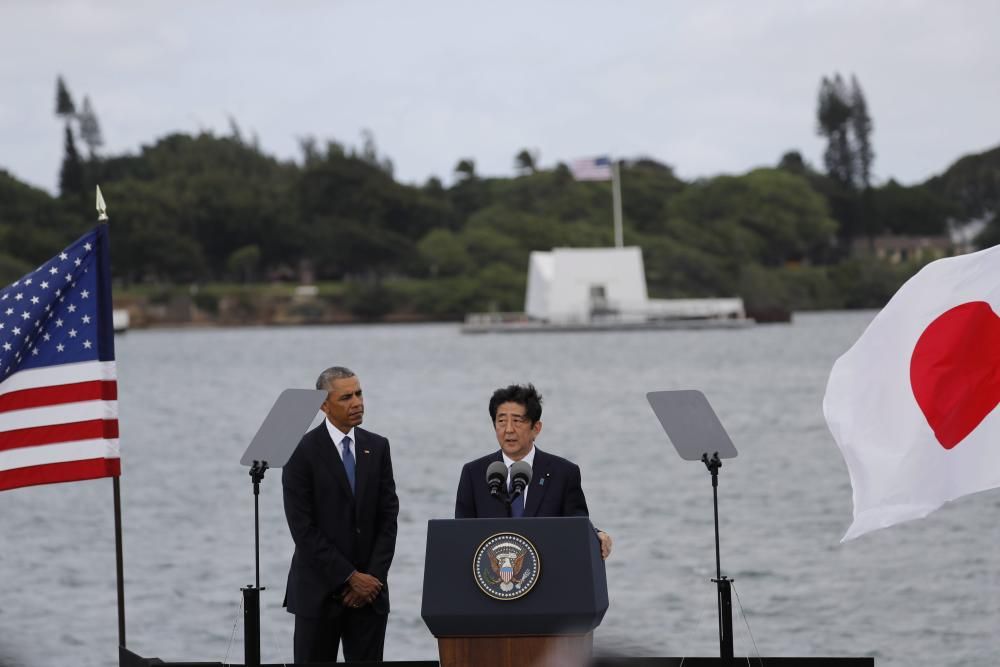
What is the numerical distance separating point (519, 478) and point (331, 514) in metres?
1.19

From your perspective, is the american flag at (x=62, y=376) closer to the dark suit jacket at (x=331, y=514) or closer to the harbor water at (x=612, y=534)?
the dark suit jacket at (x=331, y=514)

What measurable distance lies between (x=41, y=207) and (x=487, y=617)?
111513 millimetres

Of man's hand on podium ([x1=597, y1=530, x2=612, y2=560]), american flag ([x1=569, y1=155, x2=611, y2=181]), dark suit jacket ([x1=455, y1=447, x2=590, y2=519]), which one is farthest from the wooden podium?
american flag ([x1=569, y1=155, x2=611, y2=181])

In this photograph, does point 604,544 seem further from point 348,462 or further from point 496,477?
point 348,462

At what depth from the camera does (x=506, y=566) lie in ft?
17.5

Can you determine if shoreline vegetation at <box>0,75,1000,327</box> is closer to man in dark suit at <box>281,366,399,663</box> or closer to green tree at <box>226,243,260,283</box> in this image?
green tree at <box>226,243,260,283</box>

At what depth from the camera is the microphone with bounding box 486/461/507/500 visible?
5488 millimetres

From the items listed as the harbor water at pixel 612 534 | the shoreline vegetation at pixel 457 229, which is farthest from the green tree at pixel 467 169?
the harbor water at pixel 612 534

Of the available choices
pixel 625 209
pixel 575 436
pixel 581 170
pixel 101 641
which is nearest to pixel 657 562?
pixel 101 641

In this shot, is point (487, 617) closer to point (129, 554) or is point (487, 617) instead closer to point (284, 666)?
point (284, 666)

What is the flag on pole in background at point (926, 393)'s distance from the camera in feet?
19.4

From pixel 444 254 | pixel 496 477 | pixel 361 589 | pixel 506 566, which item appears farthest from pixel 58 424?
pixel 444 254

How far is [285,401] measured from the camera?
606 cm

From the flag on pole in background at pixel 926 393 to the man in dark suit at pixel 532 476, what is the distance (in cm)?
102
